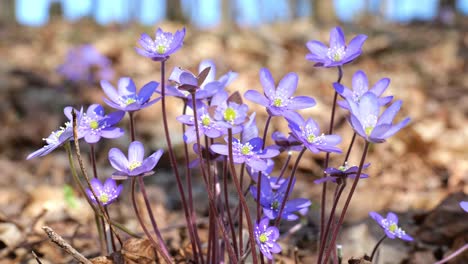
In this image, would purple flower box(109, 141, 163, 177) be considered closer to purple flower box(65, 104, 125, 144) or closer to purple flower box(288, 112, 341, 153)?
purple flower box(65, 104, 125, 144)

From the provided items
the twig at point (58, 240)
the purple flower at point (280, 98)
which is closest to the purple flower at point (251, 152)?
the purple flower at point (280, 98)

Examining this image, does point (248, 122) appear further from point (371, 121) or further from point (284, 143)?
point (371, 121)

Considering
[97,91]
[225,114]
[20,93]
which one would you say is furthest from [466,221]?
[20,93]

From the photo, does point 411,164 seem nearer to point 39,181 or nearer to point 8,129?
point 39,181

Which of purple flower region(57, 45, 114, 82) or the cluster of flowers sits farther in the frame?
purple flower region(57, 45, 114, 82)

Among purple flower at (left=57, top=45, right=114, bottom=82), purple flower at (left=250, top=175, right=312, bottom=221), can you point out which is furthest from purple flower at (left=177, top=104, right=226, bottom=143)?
purple flower at (left=57, top=45, right=114, bottom=82)

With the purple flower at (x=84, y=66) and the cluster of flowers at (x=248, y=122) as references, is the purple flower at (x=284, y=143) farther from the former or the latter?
the purple flower at (x=84, y=66)
